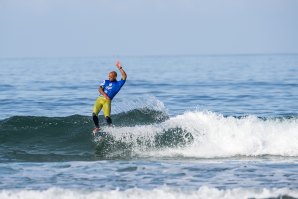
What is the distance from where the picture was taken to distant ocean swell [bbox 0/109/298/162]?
16422 millimetres

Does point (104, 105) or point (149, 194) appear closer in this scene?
point (149, 194)

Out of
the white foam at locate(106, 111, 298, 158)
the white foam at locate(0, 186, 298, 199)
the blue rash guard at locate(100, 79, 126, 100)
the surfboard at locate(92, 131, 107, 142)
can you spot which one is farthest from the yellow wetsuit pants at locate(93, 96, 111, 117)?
the white foam at locate(0, 186, 298, 199)

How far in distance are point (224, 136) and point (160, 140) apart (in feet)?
6.41

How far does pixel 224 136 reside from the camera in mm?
17516

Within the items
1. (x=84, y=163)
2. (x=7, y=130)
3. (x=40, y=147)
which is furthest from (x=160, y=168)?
(x=7, y=130)

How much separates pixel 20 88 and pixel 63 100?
8.99 meters

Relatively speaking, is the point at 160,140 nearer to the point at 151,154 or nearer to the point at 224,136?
the point at 151,154

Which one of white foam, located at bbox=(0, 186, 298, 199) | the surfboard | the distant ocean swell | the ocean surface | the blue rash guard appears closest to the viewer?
white foam, located at bbox=(0, 186, 298, 199)

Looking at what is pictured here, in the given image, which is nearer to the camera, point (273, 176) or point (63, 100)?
point (273, 176)

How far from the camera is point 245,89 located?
37.6 m

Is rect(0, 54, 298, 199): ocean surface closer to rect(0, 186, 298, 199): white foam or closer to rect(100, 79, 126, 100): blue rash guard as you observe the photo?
rect(0, 186, 298, 199): white foam

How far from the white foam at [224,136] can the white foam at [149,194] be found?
447 centimetres

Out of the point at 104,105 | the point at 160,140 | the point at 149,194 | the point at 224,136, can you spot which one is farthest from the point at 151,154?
the point at 149,194

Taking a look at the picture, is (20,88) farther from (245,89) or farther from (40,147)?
(40,147)
